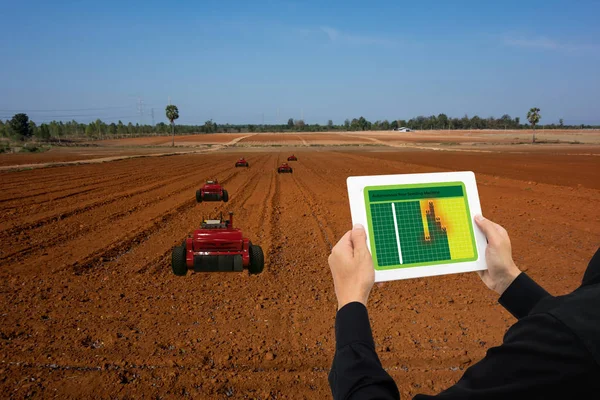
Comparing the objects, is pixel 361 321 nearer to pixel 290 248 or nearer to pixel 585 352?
pixel 585 352

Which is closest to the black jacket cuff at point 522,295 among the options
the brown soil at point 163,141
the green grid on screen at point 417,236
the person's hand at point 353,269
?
the green grid on screen at point 417,236

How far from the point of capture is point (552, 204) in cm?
1508

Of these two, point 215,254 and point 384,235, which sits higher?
point 384,235

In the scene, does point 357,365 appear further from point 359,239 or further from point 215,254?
point 215,254

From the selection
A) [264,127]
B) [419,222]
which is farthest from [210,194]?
[264,127]

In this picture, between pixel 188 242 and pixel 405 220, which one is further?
pixel 188 242

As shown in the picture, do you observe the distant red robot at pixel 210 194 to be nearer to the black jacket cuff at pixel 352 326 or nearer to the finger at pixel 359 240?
the finger at pixel 359 240

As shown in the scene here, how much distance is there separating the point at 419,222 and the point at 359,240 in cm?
33

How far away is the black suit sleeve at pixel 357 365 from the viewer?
1283 mm

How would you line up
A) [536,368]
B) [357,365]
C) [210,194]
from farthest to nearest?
[210,194], [357,365], [536,368]

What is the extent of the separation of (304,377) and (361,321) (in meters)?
3.65

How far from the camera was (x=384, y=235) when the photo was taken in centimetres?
168

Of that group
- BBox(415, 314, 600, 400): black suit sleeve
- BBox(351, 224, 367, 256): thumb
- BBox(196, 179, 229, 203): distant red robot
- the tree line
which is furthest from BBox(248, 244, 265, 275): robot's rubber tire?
the tree line

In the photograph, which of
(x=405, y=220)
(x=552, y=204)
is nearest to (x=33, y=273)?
(x=405, y=220)
